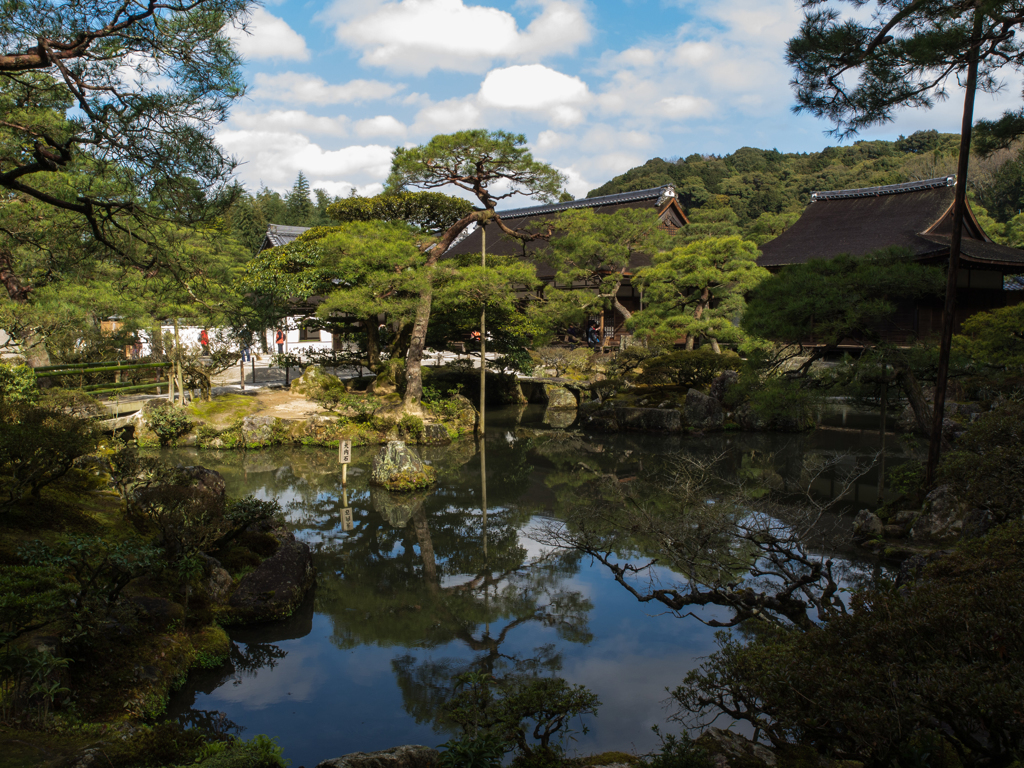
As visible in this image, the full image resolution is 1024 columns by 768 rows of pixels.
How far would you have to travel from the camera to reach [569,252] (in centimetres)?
2080

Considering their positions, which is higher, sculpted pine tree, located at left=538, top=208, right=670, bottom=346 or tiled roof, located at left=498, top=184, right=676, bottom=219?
tiled roof, located at left=498, top=184, right=676, bottom=219

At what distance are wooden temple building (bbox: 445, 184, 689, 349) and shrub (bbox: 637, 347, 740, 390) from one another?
347cm

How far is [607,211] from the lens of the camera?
29.8 metres

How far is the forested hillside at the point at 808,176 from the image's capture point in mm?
32312

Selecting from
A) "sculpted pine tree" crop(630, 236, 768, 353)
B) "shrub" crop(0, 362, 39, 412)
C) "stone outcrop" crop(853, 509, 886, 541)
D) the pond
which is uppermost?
"sculpted pine tree" crop(630, 236, 768, 353)

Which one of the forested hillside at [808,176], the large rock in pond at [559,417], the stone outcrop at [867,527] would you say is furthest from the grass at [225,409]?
the forested hillside at [808,176]

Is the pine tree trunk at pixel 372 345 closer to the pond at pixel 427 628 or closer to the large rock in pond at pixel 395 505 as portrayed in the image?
the pond at pixel 427 628

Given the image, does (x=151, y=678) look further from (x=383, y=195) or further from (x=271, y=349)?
(x=271, y=349)

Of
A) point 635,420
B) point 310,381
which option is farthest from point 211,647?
point 310,381

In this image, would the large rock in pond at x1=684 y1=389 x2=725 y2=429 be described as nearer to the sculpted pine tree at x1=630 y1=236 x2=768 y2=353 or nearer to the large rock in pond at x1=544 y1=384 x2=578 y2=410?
the sculpted pine tree at x1=630 y1=236 x2=768 y2=353

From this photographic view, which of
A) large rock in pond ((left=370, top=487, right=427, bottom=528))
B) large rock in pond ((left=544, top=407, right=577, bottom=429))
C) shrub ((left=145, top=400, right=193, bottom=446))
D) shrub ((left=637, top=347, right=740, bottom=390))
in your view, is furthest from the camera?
large rock in pond ((left=544, top=407, right=577, bottom=429))

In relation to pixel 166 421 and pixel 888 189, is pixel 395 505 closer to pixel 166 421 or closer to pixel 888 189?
pixel 166 421

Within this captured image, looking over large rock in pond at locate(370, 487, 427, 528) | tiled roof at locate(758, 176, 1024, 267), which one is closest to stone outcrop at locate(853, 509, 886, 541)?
large rock in pond at locate(370, 487, 427, 528)

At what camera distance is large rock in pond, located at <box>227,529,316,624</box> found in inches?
269
